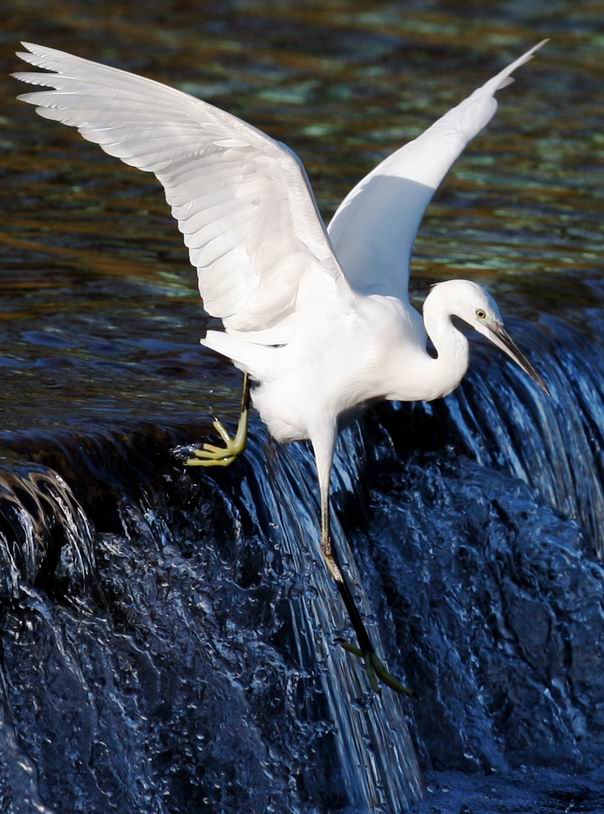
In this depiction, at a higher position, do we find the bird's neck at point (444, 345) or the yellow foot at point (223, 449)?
the bird's neck at point (444, 345)

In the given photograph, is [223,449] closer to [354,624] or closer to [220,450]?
[220,450]

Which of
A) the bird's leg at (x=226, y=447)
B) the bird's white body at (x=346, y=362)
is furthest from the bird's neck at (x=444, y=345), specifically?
the bird's leg at (x=226, y=447)

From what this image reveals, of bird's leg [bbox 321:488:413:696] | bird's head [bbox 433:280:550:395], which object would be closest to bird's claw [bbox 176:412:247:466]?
bird's leg [bbox 321:488:413:696]

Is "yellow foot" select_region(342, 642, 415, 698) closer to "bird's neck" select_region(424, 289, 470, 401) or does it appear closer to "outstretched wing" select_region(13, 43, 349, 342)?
"bird's neck" select_region(424, 289, 470, 401)

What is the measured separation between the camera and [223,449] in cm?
501

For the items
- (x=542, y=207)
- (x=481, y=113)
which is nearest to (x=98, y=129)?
(x=481, y=113)

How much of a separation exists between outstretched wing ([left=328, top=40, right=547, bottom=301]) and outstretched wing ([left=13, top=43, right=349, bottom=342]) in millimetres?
338

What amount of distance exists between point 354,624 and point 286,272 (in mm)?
1141

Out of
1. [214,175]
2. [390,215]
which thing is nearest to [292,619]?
[390,215]

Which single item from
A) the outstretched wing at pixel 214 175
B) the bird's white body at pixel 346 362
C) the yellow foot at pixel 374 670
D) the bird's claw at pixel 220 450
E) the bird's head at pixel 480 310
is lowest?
the yellow foot at pixel 374 670

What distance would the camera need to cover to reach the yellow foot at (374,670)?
16.5 ft

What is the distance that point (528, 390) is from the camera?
20.9ft

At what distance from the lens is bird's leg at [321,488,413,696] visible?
5.03 meters

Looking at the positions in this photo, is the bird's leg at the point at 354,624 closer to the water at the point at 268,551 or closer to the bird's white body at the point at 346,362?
the water at the point at 268,551
